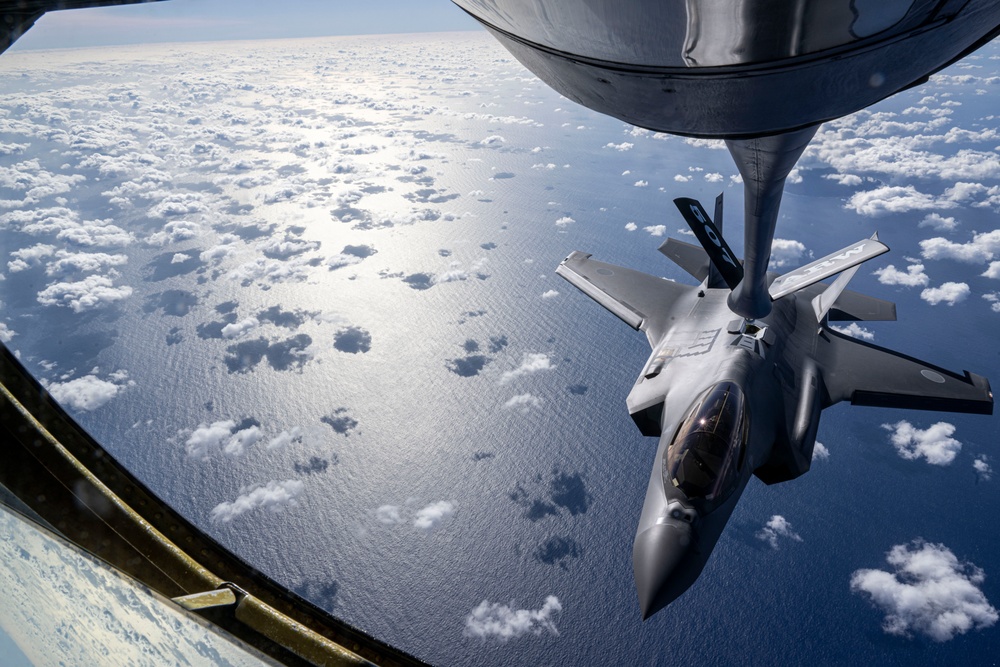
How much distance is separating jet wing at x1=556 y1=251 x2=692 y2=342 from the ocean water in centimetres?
2074

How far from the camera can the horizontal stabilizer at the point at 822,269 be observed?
919 cm

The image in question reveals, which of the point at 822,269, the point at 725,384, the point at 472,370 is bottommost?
the point at 472,370

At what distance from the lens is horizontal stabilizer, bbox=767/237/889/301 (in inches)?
362

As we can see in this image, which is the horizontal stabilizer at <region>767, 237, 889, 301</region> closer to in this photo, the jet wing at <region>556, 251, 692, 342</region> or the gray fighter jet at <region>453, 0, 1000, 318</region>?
the jet wing at <region>556, 251, 692, 342</region>

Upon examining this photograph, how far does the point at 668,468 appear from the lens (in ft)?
23.4

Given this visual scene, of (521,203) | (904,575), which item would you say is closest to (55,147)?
(521,203)

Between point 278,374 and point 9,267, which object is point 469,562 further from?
point 9,267

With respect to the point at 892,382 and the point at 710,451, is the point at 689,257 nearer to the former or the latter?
the point at 892,382

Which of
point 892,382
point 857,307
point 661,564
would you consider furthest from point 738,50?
point 857,307

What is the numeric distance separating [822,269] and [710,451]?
17.3 ft

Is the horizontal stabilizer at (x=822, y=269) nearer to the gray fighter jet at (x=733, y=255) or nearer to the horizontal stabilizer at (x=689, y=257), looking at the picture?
the gray fighter jet at (x=733, y=255)

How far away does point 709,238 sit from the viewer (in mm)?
9461

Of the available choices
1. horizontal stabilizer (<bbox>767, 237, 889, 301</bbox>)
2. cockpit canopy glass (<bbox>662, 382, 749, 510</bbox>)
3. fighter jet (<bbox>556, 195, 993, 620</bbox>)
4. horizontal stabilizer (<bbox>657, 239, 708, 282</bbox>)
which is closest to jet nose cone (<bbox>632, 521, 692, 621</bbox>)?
fighter jet (<bbox>556, 195, 993, 620</bbox>)

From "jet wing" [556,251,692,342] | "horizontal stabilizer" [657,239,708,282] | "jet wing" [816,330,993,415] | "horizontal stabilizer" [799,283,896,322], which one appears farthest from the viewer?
"horizontal stabilizer" [657,239,708,282]
